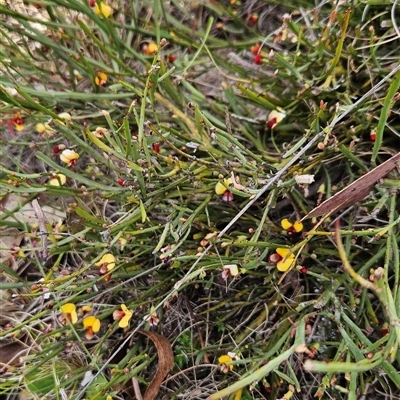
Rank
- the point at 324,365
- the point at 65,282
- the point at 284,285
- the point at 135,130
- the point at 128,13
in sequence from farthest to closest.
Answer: the point at 128,13
the point at 135,130
the point at 284,285
the point at 65,282
the point at 324,365

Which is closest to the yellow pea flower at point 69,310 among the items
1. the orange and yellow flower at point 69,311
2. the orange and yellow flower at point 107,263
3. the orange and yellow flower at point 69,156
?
the orange and yellow flower at point 69,311

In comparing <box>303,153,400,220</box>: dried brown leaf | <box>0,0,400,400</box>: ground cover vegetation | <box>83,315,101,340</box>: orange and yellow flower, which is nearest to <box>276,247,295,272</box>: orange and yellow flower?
<box>0,0,400,400</box>: ground cover vegetation

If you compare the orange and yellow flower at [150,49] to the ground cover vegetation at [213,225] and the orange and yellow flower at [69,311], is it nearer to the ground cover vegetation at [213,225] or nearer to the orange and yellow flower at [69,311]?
the ground cover vegetation at [213,225]

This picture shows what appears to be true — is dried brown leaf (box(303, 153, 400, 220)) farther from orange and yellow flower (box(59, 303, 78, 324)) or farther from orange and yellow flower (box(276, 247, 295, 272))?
orange and yellow flower (box(59, 303, 78, 324))

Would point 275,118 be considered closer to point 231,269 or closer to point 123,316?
point 231,269

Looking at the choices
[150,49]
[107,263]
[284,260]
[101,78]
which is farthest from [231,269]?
[150,49]

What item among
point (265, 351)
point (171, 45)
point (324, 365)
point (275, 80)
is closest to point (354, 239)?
point (265, 351)

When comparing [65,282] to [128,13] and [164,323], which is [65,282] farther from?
[128,13]

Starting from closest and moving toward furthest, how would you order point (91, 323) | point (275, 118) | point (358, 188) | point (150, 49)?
1. point (358, 188)
2. point (91, 323)
3. point (275, 118)
4. point (150, 49)
